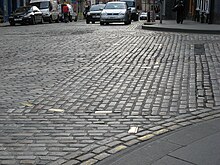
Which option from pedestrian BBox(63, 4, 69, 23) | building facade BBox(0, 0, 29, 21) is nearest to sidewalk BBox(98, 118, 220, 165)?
pedestrian BBox(63, 4, 69, 23)

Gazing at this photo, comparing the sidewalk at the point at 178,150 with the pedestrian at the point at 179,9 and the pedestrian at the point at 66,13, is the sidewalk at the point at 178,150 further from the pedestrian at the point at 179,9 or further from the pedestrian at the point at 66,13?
the pedestrian at the point at 66,13

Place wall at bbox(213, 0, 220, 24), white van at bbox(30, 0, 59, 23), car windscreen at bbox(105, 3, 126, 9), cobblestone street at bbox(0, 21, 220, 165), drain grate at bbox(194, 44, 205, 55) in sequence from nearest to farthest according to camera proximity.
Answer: cobblestone street at bbox(0, 21, 220, 165) < drain grate at bbox(194, 44, 205, 55) < wall at bbox(213, 0, 220, 24) < car windscreen at bbox(105, 3, 126, 9) < white van at bbox(30, 0, 59, 23)

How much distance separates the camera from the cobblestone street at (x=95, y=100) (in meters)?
4.68

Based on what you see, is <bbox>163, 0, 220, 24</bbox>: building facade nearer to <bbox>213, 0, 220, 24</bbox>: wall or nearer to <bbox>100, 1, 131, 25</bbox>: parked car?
<bbox>213, 0, 220, 24</bbox>: wall

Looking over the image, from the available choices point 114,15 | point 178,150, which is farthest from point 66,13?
point 178,150

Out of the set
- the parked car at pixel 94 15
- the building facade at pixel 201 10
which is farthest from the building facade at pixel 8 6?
the building facade at pixel 201 10

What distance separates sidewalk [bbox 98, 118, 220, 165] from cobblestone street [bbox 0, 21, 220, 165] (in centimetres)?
19

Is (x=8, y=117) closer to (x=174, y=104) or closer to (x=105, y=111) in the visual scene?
(x=105, y=111)

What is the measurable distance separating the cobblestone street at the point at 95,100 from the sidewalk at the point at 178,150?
0.19 meters

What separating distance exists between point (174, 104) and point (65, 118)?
171cm

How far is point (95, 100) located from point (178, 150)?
251 centimetres

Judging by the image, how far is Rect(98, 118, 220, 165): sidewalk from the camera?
4.12 metres

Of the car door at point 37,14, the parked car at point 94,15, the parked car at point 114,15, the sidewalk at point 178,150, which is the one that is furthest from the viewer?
the car door at point 37,14

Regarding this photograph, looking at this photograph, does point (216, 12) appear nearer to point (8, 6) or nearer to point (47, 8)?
point (47, 8)
